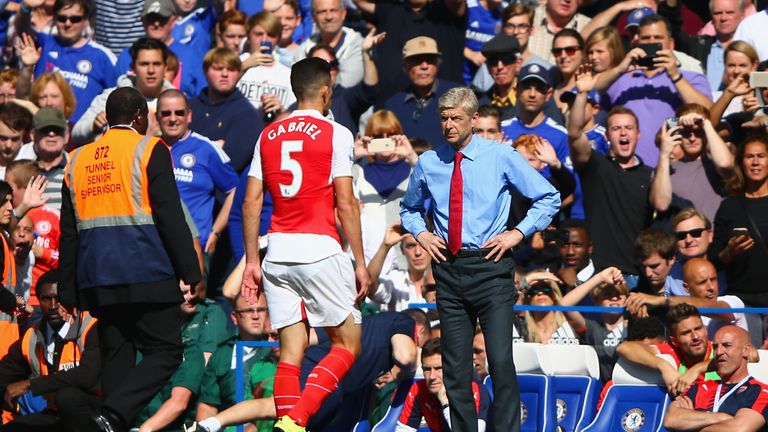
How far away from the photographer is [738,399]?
31.1 feet

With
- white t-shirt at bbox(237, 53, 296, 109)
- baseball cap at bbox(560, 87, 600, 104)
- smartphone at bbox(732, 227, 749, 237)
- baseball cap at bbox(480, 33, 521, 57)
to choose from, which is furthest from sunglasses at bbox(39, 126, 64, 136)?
smartphone at bbox(732, 227, 749, 237)

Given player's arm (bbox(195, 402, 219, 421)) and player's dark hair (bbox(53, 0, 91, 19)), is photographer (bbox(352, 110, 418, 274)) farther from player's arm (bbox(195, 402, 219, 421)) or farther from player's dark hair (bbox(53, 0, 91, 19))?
player's dark hair (bbox(53, 0, 91, 19))

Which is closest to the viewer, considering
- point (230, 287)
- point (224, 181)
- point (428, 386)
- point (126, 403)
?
point (126, 403)

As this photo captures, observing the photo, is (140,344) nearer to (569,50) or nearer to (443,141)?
(443,141)

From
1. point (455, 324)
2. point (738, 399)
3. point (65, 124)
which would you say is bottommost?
point (738, 399)

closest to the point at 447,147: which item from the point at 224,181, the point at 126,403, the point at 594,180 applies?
the point at 126,403

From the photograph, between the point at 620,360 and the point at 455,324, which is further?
the point at 620,360

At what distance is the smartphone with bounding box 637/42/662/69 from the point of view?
12.4 meters

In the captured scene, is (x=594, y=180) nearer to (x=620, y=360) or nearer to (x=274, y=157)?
(x=620, y=360)

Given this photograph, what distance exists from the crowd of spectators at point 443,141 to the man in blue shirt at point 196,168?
20mm

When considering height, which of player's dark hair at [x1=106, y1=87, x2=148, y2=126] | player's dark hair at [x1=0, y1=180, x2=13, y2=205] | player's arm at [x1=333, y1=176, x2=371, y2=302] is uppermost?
player's dark hair at [x1=106, y1=87, x2=148, y2=126]

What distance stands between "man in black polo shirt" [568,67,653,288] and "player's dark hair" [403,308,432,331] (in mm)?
2159

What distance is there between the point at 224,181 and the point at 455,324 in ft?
15.0

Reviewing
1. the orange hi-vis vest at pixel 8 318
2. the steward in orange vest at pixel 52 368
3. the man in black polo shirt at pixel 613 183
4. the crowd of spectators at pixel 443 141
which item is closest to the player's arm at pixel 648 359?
the crowd of spectators at pixel 443 141
